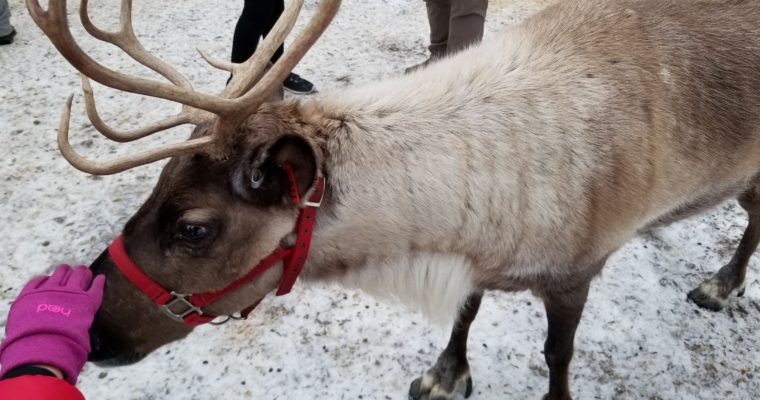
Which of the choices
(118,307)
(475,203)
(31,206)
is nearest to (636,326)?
(475,203)

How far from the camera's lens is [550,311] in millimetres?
2129

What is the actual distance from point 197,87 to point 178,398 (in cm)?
258

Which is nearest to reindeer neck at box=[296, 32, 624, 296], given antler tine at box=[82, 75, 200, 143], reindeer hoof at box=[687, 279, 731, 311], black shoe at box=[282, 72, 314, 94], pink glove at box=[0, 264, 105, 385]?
antler tine at box=[82, 75, 200, 143]

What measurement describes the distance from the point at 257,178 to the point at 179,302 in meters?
0.49

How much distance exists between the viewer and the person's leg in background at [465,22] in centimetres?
364

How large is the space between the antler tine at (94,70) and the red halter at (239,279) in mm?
347

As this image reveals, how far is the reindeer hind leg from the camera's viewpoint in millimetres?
2881

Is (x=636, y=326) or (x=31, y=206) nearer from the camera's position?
(x=636, y=326)

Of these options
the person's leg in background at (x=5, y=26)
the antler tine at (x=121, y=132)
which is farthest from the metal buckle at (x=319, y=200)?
the person's leg in background at (x=5, y=26)

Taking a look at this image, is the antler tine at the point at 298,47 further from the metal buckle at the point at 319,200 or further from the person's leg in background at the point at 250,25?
the person's leg in background at the point at 250,25

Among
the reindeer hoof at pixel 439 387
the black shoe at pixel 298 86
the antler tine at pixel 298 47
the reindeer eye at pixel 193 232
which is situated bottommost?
the reindeer hoof at pixel 439 387

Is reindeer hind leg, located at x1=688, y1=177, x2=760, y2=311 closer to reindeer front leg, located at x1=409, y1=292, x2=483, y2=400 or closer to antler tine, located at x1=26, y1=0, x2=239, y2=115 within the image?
reindeer front leg, located at x1=409, y1=292, x2=483, y2=400

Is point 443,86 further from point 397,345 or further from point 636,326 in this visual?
point 636,326

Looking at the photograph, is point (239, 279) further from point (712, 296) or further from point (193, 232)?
point (712, 296)
